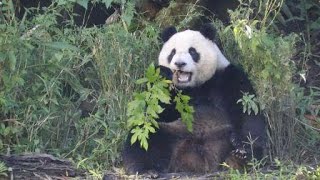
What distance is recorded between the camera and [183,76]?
7254mm

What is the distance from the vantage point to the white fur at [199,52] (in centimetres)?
727

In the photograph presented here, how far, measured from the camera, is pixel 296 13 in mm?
9641

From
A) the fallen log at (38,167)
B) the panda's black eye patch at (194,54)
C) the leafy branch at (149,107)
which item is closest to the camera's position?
the fallen log at (38,167)

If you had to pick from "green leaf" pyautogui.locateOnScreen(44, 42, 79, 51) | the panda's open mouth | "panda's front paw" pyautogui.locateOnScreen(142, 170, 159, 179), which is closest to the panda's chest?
the panda's open mouth

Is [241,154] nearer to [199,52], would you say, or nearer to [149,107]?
[149,107]

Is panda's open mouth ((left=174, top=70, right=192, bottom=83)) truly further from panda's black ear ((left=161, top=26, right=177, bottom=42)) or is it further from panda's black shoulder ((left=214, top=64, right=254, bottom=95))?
panda's black ear ((left=161, top=26, right=177, bottom=42))

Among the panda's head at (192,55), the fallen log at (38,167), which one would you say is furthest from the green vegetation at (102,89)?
the panda's head at (192,55)

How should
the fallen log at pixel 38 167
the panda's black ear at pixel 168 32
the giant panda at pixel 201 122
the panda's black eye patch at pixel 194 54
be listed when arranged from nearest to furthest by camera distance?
the fallen log at pixel 38 167 < the giant panda at pixel 201 122 < the panda's black eye patch at pixel 194 54 < the panda's black ear at pixel 168 32

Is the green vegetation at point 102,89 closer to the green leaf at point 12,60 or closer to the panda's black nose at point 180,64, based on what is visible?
the green leaf at point 12,60

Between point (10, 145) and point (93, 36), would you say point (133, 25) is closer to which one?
point (93, 36)

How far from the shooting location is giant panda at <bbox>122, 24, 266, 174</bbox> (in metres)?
7.05

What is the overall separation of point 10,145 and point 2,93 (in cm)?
46

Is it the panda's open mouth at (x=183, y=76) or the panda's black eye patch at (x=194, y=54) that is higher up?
the panda's black eye patch at (x=194, y=54)

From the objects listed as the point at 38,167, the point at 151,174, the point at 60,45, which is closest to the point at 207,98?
the point at 151,174
